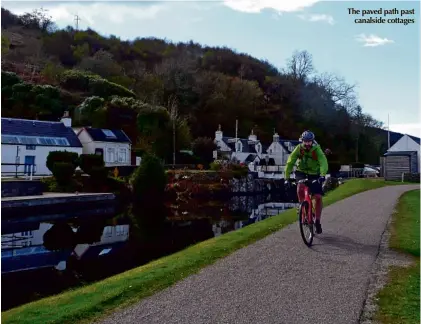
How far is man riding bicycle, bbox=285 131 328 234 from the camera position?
30.1ft

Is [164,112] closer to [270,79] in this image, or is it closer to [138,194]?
[138,194]

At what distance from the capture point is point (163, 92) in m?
66.9

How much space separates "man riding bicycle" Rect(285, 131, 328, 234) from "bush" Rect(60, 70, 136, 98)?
5062 cm

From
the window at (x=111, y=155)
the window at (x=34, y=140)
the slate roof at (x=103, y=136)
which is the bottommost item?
the window at (x=111, y=155)

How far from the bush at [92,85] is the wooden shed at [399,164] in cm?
3180

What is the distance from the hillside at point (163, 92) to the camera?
49.4 meters

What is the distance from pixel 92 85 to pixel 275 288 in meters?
56.5

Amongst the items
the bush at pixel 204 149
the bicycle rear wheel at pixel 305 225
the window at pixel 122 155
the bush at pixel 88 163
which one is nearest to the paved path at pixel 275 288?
the bicycle rear wheel at pixel 305 225

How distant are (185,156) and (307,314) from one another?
1764 inches

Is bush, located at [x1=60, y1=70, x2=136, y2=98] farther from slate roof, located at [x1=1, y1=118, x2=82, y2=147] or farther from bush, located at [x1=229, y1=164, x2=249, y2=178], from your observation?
bush, located at [x1=229, y1=164, x2=249, y2=178]

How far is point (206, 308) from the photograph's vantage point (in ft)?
17.1

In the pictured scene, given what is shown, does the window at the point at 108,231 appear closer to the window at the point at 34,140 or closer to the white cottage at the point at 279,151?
the window at the point at 34,140

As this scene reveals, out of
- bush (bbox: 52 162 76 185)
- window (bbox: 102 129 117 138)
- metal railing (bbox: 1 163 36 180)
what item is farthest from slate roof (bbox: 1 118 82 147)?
bush (bbox: 52 162 76 185)

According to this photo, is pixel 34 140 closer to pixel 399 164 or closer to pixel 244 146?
pixel 399 164
